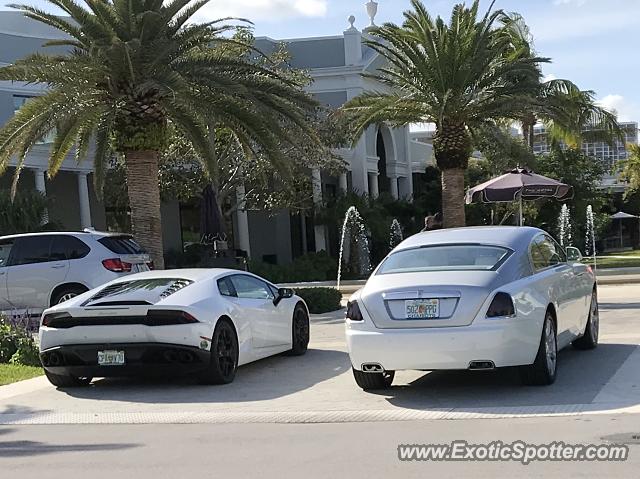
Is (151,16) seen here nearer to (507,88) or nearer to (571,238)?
(507,88)

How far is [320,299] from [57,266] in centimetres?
501

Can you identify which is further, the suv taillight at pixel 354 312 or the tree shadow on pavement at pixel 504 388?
the suv taillight at pixel 354 312

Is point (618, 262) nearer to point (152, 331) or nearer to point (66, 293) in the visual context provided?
point (66, 293)

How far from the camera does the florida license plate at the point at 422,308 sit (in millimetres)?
7625

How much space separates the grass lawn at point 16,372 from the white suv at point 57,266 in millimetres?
3117

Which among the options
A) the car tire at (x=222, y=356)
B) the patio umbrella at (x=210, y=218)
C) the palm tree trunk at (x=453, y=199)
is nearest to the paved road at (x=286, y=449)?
the car tire at (x=222, y=356)

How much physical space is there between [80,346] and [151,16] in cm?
834

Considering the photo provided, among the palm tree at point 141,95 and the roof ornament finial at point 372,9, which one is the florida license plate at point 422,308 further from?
the roof ornament finial at point 372,9

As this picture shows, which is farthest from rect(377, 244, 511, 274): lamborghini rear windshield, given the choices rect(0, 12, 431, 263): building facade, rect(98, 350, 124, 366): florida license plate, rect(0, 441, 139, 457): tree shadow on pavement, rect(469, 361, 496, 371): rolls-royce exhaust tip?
rect(0, 12, 431, 263): building facade

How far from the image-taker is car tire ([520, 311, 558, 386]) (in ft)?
26.1

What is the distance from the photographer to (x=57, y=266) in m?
14.6

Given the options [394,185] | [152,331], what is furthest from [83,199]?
[152,331]

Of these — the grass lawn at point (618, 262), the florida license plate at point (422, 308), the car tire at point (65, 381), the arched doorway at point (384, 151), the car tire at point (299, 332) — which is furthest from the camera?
the arched doorway at point (384, 151)

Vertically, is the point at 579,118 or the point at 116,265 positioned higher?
the point at 579,118
